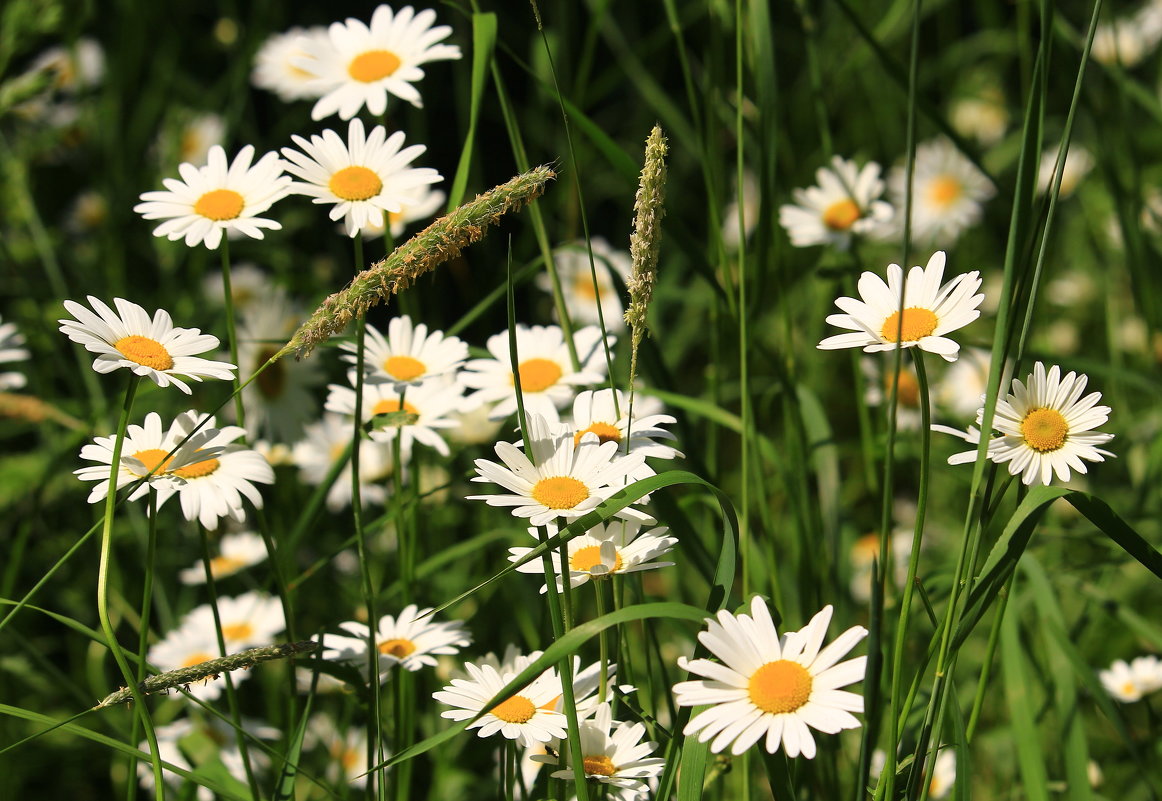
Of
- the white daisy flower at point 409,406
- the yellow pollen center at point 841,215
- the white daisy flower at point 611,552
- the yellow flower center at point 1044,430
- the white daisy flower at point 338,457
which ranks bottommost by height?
the white daisy flower at point 611,552

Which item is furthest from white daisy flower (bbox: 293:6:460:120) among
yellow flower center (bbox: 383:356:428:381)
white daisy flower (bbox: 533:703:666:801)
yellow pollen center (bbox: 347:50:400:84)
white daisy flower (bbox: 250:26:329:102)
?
white daisy flower (bbox: 250:26:329:102)

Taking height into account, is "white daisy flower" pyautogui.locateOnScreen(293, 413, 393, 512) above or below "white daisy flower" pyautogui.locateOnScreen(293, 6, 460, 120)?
below

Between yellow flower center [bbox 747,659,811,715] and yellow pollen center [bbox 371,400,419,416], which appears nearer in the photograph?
yellow flower center [bbox 747,659,811,715]

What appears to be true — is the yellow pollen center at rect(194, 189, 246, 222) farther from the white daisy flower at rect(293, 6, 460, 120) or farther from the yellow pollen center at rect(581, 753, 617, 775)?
the yellow pollen center at rect(581, 753, 617, 775)

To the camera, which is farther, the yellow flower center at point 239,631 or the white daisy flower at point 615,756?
the yellow flower center at point 239,631

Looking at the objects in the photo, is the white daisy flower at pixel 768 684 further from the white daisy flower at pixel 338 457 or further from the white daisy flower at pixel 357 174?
the white daisy flower at pixel 338 457

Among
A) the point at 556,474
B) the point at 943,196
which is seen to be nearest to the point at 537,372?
the point at 556,474

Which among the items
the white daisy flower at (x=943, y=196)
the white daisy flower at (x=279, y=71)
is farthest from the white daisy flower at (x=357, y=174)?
the white daisy flower at (x=943, y=196)
